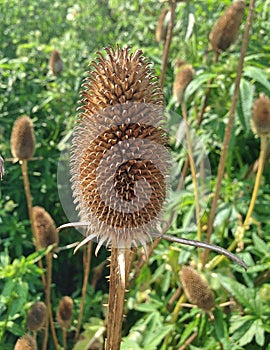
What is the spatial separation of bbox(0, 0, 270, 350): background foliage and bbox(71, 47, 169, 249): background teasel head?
605mm

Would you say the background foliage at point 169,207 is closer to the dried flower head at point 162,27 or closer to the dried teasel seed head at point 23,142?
the dried flower head at point 162,27

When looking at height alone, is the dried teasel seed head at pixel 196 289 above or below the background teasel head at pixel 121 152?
below

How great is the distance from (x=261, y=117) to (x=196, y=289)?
1.92 ft

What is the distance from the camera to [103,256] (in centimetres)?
272

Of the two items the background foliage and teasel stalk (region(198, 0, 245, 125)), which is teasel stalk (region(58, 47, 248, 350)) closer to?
the background foliage

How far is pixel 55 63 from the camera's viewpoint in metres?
2.71

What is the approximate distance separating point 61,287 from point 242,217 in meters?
0.99

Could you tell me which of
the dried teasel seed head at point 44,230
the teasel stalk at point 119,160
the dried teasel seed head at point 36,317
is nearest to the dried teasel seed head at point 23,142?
the dried teasel seed head at point 44,230

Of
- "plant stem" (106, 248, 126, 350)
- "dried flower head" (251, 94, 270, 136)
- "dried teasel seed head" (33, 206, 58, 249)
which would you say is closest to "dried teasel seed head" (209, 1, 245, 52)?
"dried flower head" (251, 94, 270, 136)

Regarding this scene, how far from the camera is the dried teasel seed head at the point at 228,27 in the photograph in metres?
1.97

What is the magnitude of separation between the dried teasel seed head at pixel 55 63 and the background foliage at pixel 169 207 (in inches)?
4.9

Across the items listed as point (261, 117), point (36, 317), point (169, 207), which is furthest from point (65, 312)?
point (261, 117)

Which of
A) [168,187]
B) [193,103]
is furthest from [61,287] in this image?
[168,187]

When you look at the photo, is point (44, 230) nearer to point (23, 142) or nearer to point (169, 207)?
point (23, 142)
